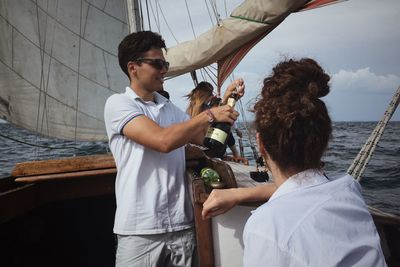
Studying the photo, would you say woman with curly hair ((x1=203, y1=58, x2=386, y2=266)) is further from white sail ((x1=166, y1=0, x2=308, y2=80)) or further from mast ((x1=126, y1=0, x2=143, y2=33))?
mast ((x1=126, y1=0, x2=143, y2=33))

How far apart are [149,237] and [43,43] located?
5372 millimetres

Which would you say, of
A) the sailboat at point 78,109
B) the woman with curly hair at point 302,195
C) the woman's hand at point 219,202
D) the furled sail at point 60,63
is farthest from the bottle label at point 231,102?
the furled sail at point 60,63

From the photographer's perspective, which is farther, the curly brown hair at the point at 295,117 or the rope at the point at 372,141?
the rope at the point at 372,141

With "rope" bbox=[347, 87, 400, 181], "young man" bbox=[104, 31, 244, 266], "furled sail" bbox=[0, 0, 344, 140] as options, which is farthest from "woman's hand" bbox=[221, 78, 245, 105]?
"furled sail" bbox=[0, 0, 344, 140]

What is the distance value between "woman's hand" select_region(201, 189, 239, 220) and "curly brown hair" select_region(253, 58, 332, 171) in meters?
0.43

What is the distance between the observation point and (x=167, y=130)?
1375 millimetres

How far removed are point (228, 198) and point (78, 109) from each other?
543cm

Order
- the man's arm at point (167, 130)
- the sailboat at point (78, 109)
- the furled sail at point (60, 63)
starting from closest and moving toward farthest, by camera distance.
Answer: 1. the man's arm at point (167, 130)
2. the sailboat at point (78, 109)
3. the furled sail at point (60, 63)

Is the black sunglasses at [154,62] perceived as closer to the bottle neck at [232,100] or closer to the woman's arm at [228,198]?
the bottle neck at [232,100]

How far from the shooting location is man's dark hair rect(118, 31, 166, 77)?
5.55ft

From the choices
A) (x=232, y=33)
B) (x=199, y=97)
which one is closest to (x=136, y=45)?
(x=232, y=33)

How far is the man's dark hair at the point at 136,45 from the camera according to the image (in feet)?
5.55

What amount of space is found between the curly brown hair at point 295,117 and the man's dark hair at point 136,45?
0.97 metres

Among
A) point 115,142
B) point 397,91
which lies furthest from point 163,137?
point 397,91
